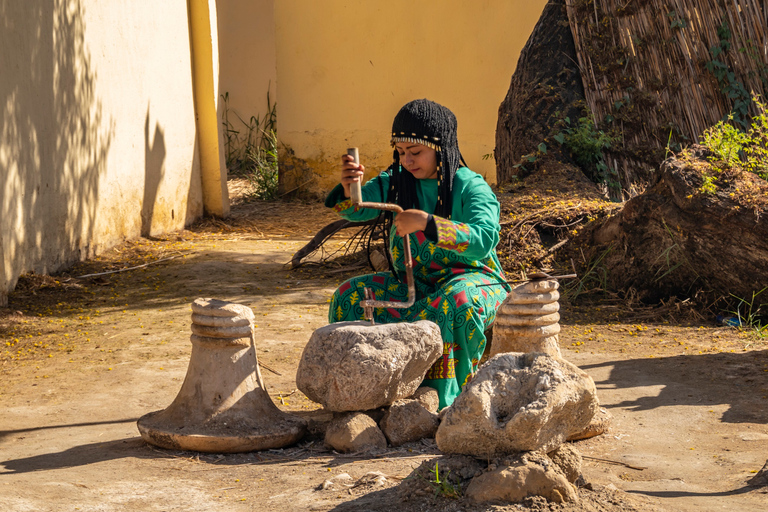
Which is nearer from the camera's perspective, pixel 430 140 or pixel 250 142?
pixel 430 140

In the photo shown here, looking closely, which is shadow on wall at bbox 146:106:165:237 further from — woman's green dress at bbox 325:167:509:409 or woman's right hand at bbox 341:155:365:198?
woman's right hand at bbox 341:155:365:198

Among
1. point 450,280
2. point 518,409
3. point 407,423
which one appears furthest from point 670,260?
point 518,409

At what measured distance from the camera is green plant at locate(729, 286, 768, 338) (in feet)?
16.3

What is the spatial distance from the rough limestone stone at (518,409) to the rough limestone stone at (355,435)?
0.59 metres

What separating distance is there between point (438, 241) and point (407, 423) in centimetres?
71

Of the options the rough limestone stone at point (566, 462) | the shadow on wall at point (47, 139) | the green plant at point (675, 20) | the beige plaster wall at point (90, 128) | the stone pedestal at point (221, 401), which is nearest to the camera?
the rough limestone stone at point (566, 462)

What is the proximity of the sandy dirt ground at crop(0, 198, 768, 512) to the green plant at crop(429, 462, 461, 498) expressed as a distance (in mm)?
29

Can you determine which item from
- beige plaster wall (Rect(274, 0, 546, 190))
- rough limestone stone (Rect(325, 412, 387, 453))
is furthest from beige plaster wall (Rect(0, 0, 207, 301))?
rough limestone stone (Rect(325, 412, 387, 453))

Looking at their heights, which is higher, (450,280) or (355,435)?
(450,280)

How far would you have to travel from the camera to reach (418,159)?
11.9 feet

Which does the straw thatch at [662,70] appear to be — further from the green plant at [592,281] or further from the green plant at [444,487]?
the green plant at [444,487]

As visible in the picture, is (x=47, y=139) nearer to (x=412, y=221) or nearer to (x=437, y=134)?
(x=437, y=134)

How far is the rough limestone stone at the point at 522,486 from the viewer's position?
2.39m

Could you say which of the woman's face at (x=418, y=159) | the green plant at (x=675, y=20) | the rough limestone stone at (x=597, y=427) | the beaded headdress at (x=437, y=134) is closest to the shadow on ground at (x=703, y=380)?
the rough limestone stone at (x=597, y=427)
